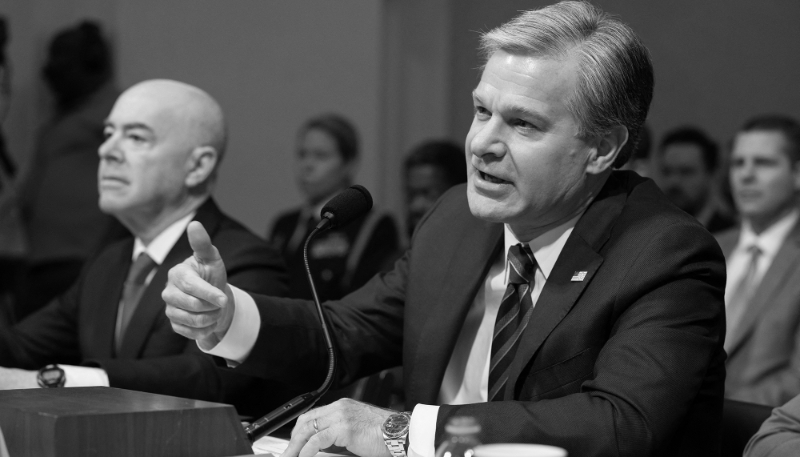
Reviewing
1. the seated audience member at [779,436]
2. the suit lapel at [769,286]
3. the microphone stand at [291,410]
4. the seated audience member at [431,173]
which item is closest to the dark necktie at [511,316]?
the microphone stand at [291,410]

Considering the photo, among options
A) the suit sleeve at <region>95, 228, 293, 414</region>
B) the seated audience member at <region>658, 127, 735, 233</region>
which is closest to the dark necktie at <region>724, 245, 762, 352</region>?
the seated audience member at <region>658, 127, 735, 233</region>

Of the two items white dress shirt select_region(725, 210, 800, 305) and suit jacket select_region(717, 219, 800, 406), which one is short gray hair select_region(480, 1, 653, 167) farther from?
white dress shirt select_region(725, 210, 800, 305)

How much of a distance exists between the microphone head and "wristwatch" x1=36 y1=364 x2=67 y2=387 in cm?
85

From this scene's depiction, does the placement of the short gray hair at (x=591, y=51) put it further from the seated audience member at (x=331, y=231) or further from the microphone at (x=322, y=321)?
the seated audience member at (x=331, y=231)

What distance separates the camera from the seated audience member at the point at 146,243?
111 inches

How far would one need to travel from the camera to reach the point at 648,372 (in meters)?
1.77

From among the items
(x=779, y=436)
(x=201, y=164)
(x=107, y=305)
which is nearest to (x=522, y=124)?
(x=779, y=436)

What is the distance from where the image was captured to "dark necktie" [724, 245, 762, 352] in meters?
4.09

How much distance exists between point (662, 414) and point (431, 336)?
1.90 ft

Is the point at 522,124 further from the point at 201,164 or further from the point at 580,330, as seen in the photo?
the point at 201,164

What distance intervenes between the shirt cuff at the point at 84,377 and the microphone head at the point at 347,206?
837 mm

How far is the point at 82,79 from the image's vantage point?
5.44 meters

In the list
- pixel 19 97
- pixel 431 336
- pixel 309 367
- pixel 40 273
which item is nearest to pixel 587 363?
pixel 431 336

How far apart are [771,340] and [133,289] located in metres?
2.18
